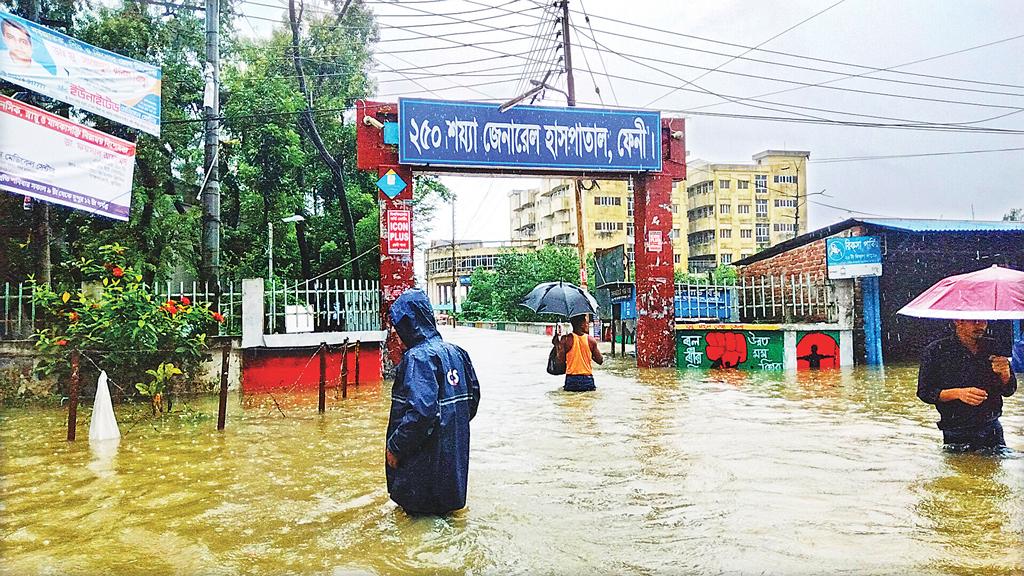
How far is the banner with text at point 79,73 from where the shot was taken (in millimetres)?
10289

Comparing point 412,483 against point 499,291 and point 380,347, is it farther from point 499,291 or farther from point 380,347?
point 499,291

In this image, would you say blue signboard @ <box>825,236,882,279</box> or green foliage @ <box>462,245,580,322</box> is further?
green foliage @ <box>462,245,580,322</box>

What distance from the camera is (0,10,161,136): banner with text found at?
1029 centimetres

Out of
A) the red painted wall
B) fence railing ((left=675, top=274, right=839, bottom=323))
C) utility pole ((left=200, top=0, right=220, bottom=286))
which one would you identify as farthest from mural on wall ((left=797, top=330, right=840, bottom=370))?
utility pole ((left=200, top=0, right=220, bottom=286))

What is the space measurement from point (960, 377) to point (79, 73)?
1181cm

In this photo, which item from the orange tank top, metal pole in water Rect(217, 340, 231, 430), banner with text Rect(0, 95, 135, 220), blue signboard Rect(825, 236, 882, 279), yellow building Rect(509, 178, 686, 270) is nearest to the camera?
metal pole in water Rect(217, 340, 231, 430)

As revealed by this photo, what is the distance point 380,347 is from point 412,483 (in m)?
9.97

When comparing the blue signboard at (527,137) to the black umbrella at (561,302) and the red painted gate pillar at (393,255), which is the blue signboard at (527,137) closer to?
the red painted gate pillar at (393,255)

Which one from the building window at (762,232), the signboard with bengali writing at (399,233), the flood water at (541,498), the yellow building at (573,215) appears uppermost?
the yellow building at (573,215)

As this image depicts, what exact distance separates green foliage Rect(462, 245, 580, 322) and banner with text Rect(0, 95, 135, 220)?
29625mm

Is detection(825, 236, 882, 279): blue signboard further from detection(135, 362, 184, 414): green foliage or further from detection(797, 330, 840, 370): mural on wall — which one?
detection(135, 362, 184, 414): green foliage

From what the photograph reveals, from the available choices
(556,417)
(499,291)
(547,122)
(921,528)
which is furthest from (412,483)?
(499,291)

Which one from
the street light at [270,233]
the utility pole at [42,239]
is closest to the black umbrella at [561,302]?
the utility pole at [42,239]

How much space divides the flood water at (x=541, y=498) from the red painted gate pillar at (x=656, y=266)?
674 centimetres
